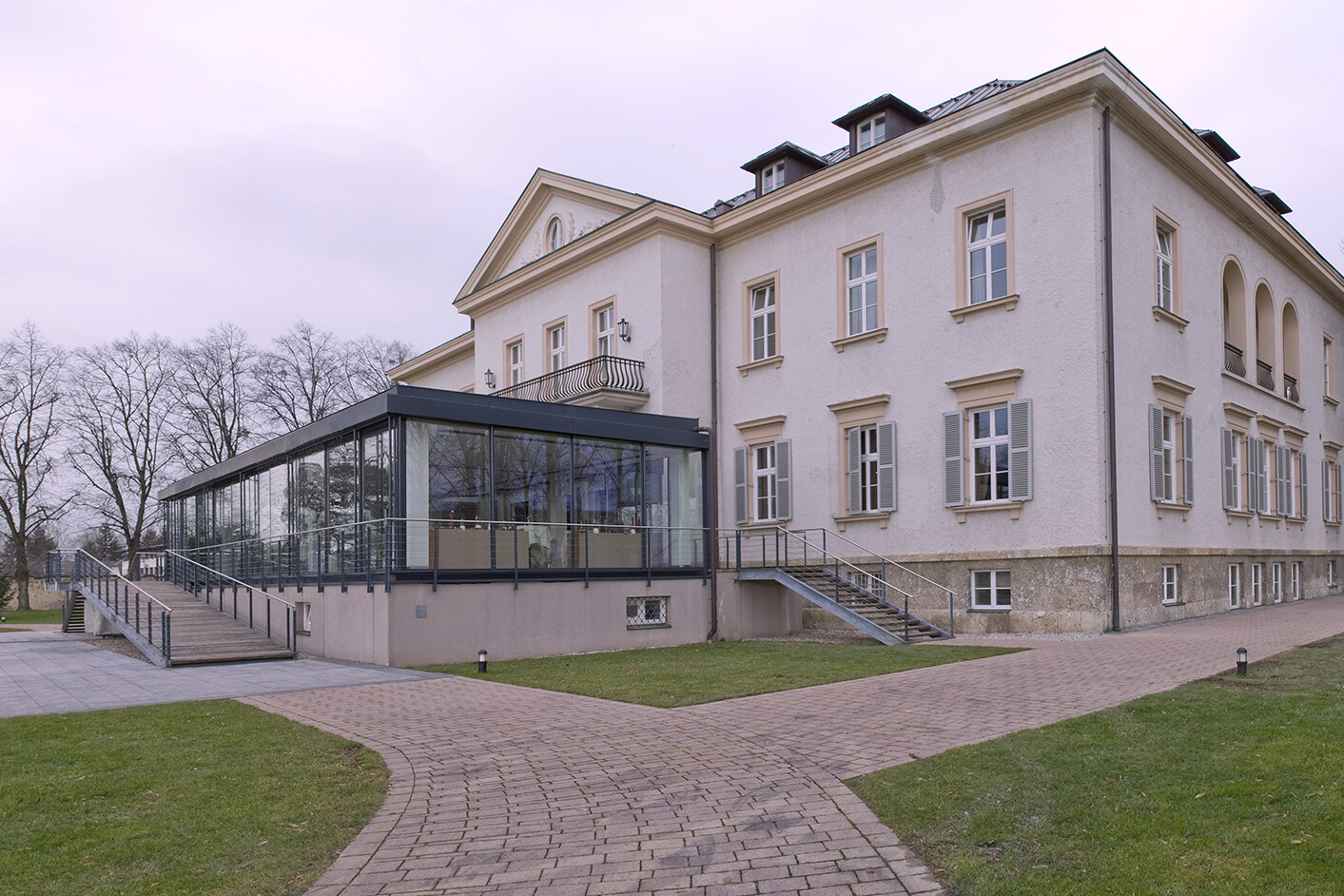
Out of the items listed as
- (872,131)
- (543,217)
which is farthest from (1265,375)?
A: (543,217)

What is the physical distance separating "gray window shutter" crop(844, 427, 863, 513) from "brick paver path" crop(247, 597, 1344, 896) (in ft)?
28.4

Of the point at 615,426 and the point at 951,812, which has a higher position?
the point at 615,426

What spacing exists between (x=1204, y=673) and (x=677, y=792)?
7043 millimetres

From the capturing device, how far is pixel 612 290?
2617 cm

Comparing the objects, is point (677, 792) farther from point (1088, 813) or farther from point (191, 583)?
point (191, 583)

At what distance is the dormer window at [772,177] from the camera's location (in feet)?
81.8

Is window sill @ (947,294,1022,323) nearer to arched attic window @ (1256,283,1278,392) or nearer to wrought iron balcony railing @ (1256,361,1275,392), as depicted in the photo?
wrought iron balcony railing @ (1256,361,1275,392)

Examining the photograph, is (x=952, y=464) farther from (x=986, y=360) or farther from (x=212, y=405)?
(x=212, y=405)

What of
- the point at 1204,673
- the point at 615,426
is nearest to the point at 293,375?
the point at 615,426

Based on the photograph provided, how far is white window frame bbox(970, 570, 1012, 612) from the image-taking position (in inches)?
734

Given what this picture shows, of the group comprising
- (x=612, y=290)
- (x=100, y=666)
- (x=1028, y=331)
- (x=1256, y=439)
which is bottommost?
(x=100, y=666)

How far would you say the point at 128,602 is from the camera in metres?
20.0

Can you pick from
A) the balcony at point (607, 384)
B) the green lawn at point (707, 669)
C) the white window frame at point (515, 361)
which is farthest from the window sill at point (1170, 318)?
the white window frame at point (515, 361)

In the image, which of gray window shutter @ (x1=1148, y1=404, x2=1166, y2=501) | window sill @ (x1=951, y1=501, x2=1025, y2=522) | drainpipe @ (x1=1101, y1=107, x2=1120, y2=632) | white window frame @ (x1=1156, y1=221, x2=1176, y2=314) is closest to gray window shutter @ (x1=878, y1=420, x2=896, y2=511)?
window sill @ (x1=951, y1=501, x2=1025, y2=522)
